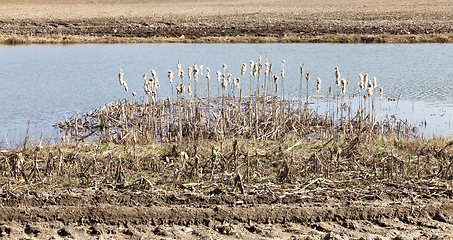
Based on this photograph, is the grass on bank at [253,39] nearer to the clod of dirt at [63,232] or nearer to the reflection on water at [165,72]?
the reflection on water at [165,72]

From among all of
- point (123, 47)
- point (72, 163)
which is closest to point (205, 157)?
point (72, 163)

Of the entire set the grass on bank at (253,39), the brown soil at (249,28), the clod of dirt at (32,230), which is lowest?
the clod of dirt at (32,230)

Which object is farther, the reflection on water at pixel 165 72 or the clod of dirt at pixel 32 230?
the reflection on water at pixel 165 72

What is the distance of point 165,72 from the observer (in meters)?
15.3

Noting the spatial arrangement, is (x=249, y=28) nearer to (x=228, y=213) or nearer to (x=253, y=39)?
(x=253, y=39)

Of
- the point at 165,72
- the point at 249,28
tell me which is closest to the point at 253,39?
the point at 249,28

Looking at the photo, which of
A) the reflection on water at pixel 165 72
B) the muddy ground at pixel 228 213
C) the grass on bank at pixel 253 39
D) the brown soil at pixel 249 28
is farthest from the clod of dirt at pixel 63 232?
the brown soil at pixel 249 28

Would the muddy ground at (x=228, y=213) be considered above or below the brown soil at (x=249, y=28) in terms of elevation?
below

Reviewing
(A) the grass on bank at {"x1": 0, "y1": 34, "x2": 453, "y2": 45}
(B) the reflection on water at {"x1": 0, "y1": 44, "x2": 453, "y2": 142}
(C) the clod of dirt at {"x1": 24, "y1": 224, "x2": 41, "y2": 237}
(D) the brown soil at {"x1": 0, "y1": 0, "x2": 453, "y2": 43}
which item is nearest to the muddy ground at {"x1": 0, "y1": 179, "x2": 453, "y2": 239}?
(C) the clod of dirt at {"x1": 24, "y1": 224, "x2": 41, "y2": 237}

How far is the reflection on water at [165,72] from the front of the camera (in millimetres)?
10492

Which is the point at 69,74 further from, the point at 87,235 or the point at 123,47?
the point at 87,235

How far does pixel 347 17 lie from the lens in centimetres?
4478

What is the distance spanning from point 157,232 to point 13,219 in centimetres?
141

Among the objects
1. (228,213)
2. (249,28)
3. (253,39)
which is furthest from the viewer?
(249,28)
